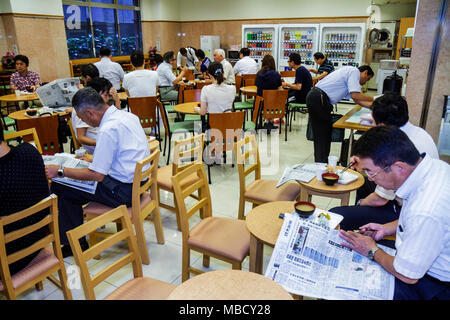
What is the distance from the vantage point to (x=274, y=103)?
5.20m

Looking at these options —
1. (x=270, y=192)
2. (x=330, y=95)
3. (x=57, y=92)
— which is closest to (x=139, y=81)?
(x=57, y=92)

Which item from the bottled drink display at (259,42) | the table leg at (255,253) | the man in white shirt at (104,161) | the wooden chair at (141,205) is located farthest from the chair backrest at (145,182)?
the bottled drink display at (259,42)

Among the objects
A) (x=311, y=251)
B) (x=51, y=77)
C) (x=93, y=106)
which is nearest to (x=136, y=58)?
(x=93, y=106)

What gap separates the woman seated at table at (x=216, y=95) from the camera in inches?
162

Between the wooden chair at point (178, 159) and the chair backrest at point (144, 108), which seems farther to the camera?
the chair backrest at point (144, 108)

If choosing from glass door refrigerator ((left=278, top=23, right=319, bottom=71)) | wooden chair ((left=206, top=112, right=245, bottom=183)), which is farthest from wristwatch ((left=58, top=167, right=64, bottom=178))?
glass door refrigerator ((left=278, top=23, right=319, bottom=71))

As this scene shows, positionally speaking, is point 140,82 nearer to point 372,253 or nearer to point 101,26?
point 372,253

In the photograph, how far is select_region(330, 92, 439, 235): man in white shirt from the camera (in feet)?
6.89

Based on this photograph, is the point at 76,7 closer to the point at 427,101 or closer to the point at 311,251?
the point at 427,101

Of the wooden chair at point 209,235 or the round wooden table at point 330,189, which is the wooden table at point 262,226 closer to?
the wooden chair at point 209,235

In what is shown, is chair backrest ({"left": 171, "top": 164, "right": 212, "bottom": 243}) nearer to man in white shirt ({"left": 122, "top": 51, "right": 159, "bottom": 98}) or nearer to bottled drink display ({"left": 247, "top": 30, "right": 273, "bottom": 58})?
man in white shirt ({"left": 122, "top": 51, "right": 159, "bottom": 98})

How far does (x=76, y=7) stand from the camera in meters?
8.77

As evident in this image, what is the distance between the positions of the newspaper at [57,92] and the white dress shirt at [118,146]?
2265 mm

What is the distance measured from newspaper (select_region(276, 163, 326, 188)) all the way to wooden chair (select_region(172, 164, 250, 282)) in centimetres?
45
